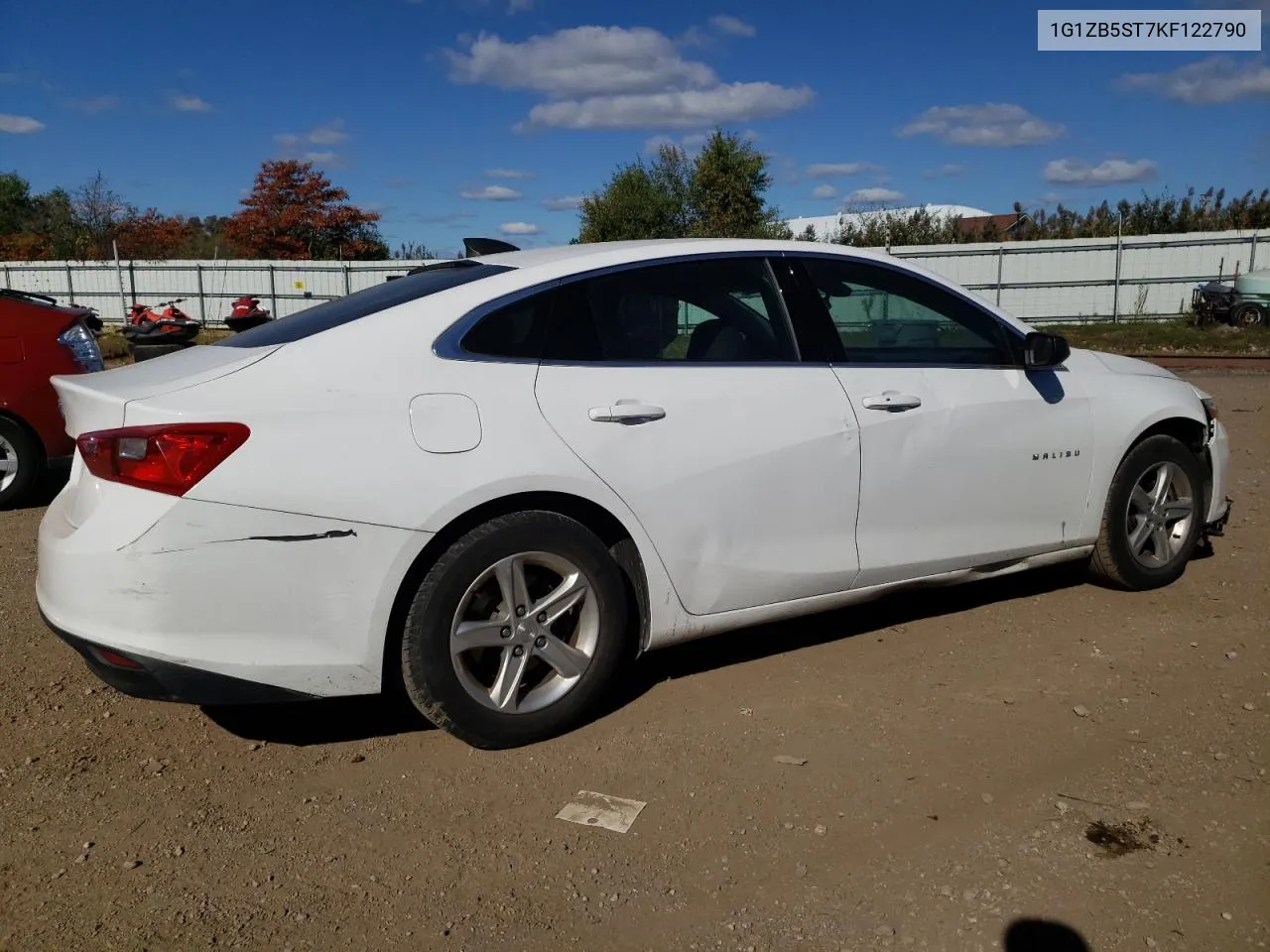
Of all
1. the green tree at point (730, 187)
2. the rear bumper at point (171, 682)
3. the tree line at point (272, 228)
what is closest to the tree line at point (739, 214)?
the green tree at point (730, 187)

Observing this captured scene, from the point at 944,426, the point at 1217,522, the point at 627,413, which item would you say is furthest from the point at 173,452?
the point at 1217,522

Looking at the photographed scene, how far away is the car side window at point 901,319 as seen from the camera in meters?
4.04

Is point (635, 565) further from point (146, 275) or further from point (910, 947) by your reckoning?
point (146, 275)

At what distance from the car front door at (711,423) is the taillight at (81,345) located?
16.3 ft

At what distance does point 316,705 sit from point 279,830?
94 centimetres

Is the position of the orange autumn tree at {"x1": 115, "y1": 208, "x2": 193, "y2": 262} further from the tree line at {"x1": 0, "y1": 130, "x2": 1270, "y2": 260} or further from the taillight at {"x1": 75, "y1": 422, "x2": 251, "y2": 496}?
the taillight at {"x1": 75, "y1": 422, "x2": 251, "y2": 496}

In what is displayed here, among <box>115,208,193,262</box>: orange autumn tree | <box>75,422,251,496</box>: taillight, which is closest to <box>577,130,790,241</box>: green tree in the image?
<box>115,208,193,262</box>: orange autumn tree

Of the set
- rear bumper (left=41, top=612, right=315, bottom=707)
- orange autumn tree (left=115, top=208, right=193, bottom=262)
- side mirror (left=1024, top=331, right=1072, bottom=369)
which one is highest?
orange autumn tree (left=115, top=208, right=193, bottom=262)

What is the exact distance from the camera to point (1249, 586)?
500 centimetres

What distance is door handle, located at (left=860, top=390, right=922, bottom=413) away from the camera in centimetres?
387

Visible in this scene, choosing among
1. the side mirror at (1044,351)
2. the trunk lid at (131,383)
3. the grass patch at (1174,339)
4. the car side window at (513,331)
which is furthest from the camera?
the grass patch at (1174,339)

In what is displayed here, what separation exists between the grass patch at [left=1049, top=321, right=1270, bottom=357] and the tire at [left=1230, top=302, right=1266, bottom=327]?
332 mm

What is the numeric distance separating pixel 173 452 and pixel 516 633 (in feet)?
3.73

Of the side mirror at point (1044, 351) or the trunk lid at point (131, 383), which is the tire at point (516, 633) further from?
the side mirror at point (1044, 351)
